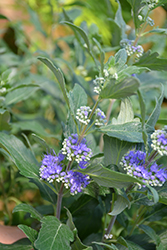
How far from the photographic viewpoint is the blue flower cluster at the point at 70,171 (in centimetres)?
45

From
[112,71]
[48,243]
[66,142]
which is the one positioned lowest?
[48,243]

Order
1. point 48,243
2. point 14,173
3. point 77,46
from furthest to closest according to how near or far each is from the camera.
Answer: point 77,46 < point 14,173 < point 48,243

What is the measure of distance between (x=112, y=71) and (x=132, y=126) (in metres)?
0.11

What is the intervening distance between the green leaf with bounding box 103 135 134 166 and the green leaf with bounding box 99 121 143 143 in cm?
4

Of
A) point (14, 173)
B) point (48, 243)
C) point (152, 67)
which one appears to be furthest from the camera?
point (14, 173)

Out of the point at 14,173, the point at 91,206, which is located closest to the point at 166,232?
the point at 91,206

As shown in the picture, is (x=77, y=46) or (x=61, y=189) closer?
(x=61, y=189)

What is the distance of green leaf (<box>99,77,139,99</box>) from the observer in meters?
0.39

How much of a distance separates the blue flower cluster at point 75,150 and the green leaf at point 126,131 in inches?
1.9

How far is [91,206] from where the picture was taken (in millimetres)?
605

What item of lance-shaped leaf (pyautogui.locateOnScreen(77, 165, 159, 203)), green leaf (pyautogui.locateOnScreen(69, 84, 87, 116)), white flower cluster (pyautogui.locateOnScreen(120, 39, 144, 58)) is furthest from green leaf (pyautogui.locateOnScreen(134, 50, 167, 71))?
lance-shaped leaf (pyautogui.locateOnScreen(77, 165, 159, 203))

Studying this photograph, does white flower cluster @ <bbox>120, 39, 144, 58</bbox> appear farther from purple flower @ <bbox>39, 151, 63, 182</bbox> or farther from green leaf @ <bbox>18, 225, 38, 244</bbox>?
green leaf @ <bbox>18, 225, 38, 244</bbox>

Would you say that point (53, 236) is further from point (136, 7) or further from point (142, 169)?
point (136, 7)

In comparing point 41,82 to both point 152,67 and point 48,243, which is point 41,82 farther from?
point 48,243
